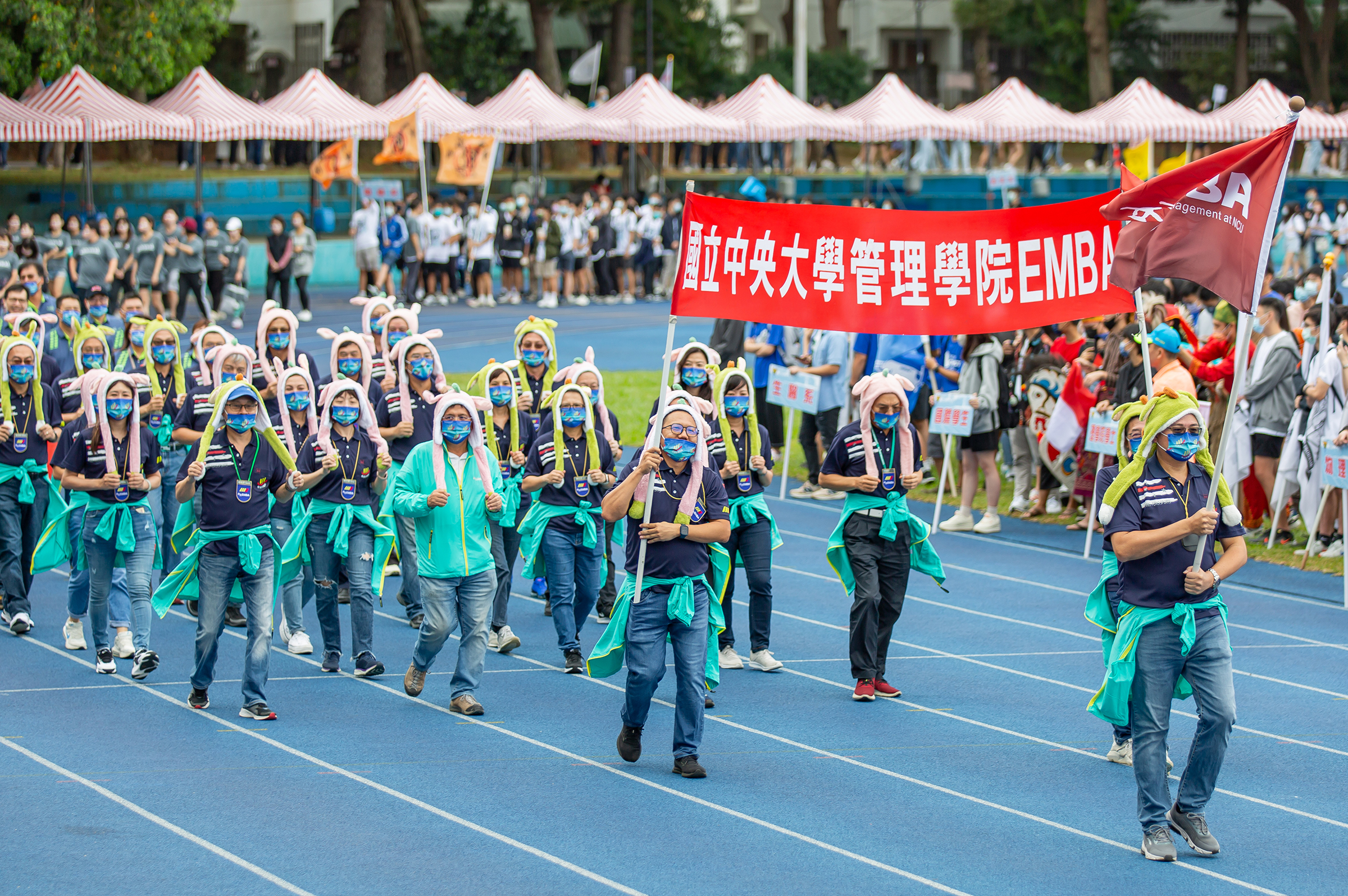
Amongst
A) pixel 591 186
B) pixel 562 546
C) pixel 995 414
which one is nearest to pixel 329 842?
pixel 562 546

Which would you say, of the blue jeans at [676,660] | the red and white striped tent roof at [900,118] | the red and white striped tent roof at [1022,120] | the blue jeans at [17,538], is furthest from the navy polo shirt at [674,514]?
the red and white striped tent roof at [1022,120]

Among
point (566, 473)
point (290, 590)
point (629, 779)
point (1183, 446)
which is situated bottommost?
point (629, 779)

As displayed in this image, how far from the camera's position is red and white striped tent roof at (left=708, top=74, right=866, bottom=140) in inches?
1412

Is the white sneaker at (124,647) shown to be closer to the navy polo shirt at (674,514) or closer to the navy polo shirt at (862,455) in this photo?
the navy polo shirt at (674,514)

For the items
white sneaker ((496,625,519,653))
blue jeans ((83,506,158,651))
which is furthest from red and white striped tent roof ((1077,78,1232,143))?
blue jeans ((83,506,158,651))

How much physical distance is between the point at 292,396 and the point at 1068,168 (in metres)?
42.5

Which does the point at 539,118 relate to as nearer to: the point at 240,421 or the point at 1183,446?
the point at 240,421

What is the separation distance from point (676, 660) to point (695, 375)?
3084mm

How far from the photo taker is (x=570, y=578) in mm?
10883

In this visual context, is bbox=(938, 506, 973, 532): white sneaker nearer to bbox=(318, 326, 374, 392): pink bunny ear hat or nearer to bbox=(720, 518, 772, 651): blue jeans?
bbox=(720, 518, 772, 651): blue jeans

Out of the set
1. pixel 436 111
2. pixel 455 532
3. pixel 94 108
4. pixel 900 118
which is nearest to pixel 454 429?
pixel 455 532

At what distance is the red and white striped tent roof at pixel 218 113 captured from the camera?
102 feet

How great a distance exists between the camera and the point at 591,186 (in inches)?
1698

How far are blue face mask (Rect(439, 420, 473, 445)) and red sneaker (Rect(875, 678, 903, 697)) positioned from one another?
2.89 metres
